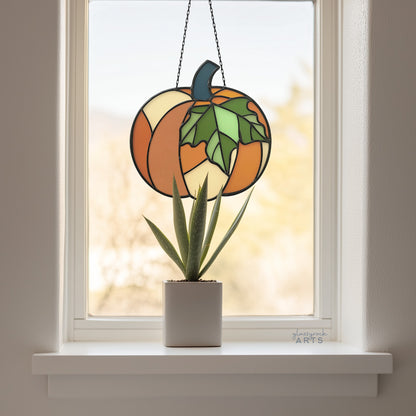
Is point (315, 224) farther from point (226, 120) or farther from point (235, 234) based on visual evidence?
point (226, 120)

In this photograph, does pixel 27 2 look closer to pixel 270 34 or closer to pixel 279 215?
pixel 270 34

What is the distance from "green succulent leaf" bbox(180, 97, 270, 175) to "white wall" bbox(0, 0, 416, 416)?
1.03 feet

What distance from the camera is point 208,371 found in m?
1.49

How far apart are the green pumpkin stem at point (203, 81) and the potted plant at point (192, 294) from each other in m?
0.26

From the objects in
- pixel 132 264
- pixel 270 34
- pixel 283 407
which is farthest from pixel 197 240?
pixel 270 34

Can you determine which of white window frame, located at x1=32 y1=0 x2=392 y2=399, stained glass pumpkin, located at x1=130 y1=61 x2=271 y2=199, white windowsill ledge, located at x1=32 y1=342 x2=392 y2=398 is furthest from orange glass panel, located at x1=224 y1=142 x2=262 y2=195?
white windowsill ledge, located at x1=32 y1=342 x2=392 y2=398

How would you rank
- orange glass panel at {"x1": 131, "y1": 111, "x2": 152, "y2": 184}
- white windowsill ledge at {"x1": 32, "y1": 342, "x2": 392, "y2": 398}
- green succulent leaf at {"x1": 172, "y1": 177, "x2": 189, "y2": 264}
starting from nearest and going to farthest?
white windowsill ledge at {"x1": 32, "y1": 342, "x2": 392, "y2": 398} < green succulent leaf at {"x1": 172, "y1": 177, "x2": 189, "y2": 264} < orange glass panel at {"x1": 131, "y1": 111, "x2": 152, "y2": 184}

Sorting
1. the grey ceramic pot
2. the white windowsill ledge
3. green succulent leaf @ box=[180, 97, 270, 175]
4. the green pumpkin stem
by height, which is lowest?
the white windowsill ledge

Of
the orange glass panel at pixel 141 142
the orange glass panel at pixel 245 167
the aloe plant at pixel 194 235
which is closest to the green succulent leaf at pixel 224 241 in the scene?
the aloe plant at pixel 194 235

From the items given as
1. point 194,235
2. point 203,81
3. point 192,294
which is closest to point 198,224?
point 194,235

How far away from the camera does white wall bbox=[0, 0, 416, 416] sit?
151 centimetres

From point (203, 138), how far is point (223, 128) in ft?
0.19

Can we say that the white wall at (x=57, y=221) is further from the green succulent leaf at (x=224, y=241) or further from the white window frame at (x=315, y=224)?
the green succulent leaf at (x=224, y=241)

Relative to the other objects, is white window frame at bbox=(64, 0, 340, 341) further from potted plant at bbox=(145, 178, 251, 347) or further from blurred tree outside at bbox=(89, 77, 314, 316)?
potted plant at bbox=(145, 178, 251, 347)
